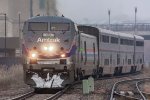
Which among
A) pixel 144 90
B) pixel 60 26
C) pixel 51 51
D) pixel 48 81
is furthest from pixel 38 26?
pixel 144 90

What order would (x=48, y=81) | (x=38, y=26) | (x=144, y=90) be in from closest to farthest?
1. (x=48, y=81)
2. (x=38, y=26)
3. (x=144, y=90)

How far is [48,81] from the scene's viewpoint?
74.2ft

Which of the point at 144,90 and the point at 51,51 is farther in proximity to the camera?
the point at 144,90

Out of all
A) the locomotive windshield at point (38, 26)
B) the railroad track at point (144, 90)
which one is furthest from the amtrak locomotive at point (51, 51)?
the railroad track at point (144, 90)

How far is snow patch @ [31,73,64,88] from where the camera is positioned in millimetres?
22500

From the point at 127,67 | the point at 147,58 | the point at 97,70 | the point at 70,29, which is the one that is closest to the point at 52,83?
the point at 70,29

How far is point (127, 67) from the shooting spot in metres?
44.9

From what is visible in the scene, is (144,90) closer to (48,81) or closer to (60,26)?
(60,26)

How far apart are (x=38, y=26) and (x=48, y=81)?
2.70m

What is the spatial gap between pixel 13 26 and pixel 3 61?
54352 mm

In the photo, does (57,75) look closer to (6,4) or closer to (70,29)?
(70,29)

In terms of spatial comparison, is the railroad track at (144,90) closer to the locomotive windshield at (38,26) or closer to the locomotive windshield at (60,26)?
the locomotive windshield at (60,26)

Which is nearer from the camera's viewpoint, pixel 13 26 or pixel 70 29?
pixel 70 29

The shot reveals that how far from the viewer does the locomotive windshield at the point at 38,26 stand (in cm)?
2339
